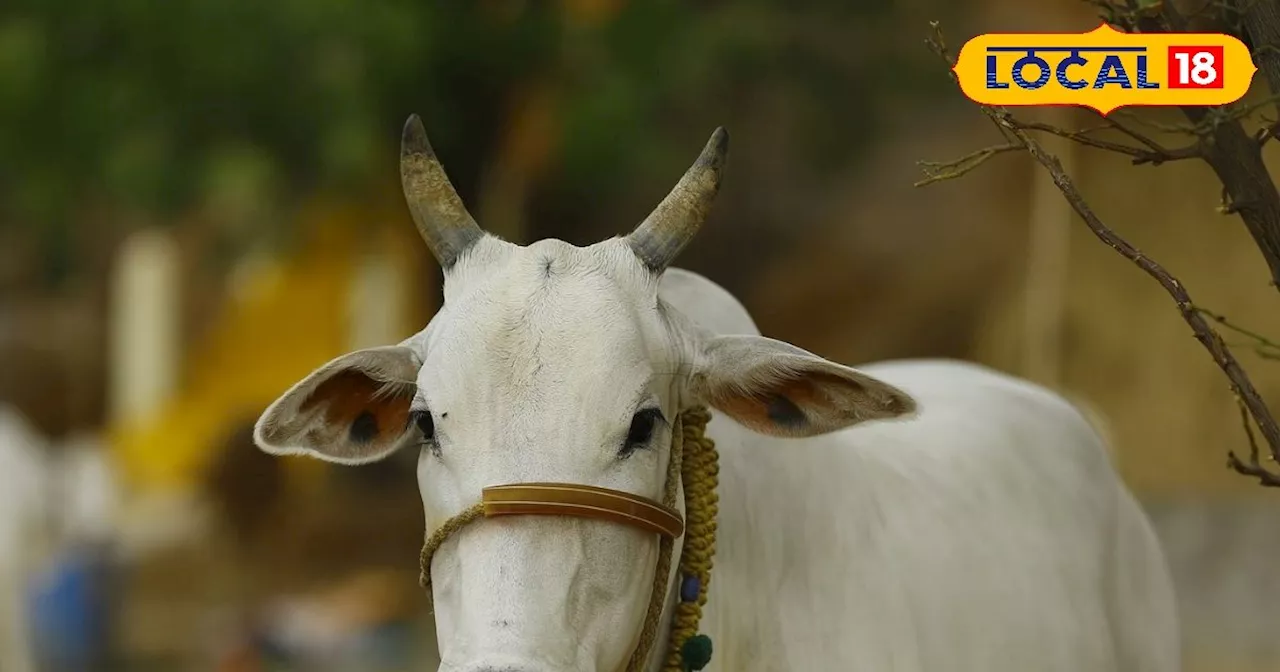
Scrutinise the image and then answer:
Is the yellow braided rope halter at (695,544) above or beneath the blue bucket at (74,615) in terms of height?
above

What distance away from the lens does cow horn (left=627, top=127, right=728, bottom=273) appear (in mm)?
3305

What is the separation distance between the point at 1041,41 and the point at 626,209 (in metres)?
10.9

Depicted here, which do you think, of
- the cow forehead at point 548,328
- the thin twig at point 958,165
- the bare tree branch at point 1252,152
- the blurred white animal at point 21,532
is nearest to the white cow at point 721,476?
the cow forehead at point 548,328

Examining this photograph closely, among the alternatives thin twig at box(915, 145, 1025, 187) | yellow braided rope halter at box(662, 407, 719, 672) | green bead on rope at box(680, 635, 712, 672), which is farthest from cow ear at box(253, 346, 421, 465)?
thin twig at box(915, 145, 1025, 187)

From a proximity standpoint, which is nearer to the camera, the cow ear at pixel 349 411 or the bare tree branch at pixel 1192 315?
the bare tree branch at pixel 1192 315

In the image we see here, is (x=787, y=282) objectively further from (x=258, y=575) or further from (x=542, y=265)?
(x=542, y=265)

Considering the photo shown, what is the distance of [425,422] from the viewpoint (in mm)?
3119

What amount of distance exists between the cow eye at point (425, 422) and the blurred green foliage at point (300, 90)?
781cm

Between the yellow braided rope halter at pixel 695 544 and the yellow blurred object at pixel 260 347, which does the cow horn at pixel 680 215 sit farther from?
the yellow blurred object at pixel 260 347

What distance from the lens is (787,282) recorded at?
1516cm

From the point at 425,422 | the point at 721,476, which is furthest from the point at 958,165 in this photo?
the point at 425,422

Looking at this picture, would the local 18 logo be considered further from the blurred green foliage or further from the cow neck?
the blurred green foliage

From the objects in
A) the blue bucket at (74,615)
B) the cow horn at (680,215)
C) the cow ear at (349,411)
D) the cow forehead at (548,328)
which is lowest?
the blue bucket at (74,615)

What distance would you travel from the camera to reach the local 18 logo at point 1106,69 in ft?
10.8
